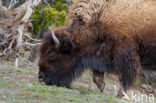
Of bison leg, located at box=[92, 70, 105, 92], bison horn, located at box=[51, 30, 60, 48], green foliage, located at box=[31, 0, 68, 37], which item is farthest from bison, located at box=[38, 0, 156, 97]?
green foliage, located at box=[31, 0, 68, 37]

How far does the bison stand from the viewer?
7.26 m

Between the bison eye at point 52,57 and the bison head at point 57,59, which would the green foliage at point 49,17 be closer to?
the bison head at point 57,59

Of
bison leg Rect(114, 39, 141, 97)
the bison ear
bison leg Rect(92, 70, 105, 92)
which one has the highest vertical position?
the bison ear

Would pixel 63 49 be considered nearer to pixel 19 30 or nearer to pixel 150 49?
pixel 150 49

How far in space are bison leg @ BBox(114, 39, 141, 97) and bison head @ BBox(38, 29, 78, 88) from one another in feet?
3.92

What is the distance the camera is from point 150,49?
758 cm

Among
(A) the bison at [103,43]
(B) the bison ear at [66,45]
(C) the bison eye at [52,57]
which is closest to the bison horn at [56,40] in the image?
(A) the bison at [103,43]

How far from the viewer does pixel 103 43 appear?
7.61 m

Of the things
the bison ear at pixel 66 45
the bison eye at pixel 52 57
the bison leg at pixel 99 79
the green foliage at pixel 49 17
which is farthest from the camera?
the green foliage at pixel 49 17

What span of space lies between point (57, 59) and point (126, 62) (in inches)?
69.7

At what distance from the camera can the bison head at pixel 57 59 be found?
7242 mm

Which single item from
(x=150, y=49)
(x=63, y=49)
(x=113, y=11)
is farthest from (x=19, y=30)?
(x=150, y=49)

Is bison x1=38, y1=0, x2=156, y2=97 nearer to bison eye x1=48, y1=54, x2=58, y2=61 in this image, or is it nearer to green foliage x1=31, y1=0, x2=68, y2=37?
bison eye x1=48, y1=54, x2=58, y2=61

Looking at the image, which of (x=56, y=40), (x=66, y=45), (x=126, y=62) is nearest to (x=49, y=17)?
(x=66, y=45)
